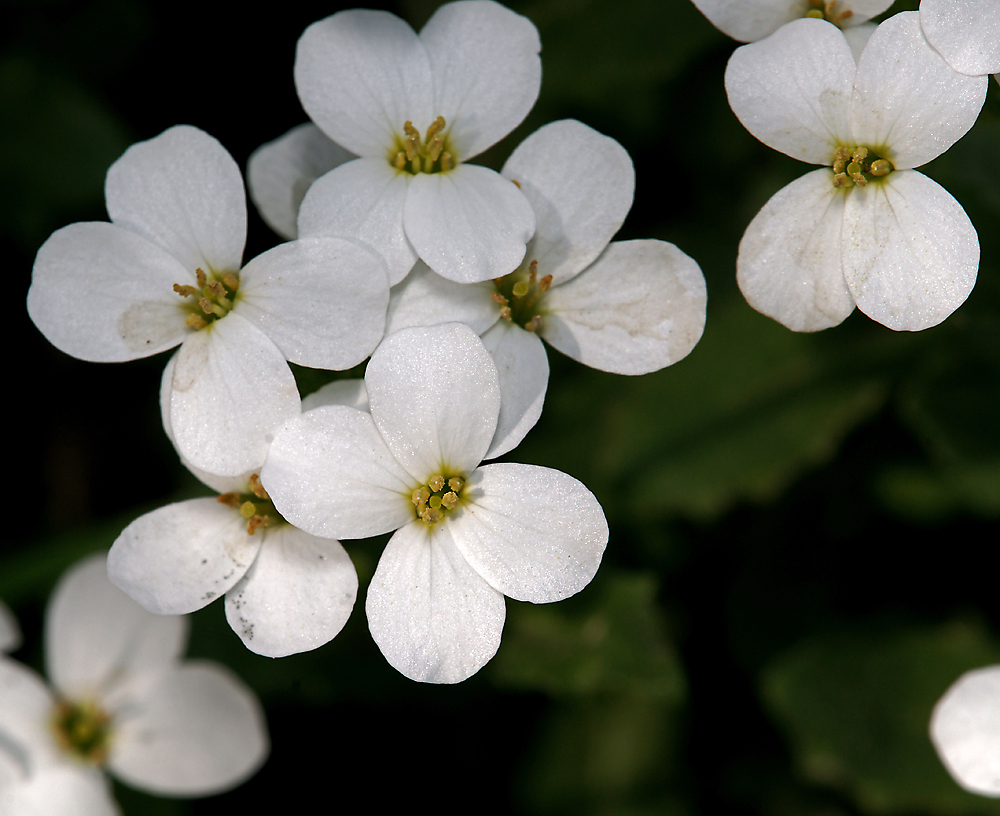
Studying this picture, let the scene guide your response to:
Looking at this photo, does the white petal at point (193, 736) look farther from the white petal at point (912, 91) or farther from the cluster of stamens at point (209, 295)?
the white petal at point (912, 91)

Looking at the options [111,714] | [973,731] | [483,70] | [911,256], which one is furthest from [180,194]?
[973,731]

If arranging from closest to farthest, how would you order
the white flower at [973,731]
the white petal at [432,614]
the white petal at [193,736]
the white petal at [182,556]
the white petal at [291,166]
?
the white petal at [432,614] → the white petal at [182,556] → the white petal at [291,166] → the white flower at [973,731] → the white petal at [193,736]

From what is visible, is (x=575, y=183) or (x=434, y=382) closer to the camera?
(x=434, y=382)

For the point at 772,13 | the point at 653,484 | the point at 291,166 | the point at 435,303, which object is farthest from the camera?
the point at 653,484

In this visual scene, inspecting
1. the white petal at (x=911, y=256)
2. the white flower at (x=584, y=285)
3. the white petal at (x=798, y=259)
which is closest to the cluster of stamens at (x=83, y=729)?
the white flower at (x=584, y=285)

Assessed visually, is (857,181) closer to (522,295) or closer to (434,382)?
(522,295)

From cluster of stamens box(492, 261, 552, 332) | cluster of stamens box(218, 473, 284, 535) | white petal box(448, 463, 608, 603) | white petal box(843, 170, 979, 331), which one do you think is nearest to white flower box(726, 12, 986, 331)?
white petal box(843, 170, 979, 331)
